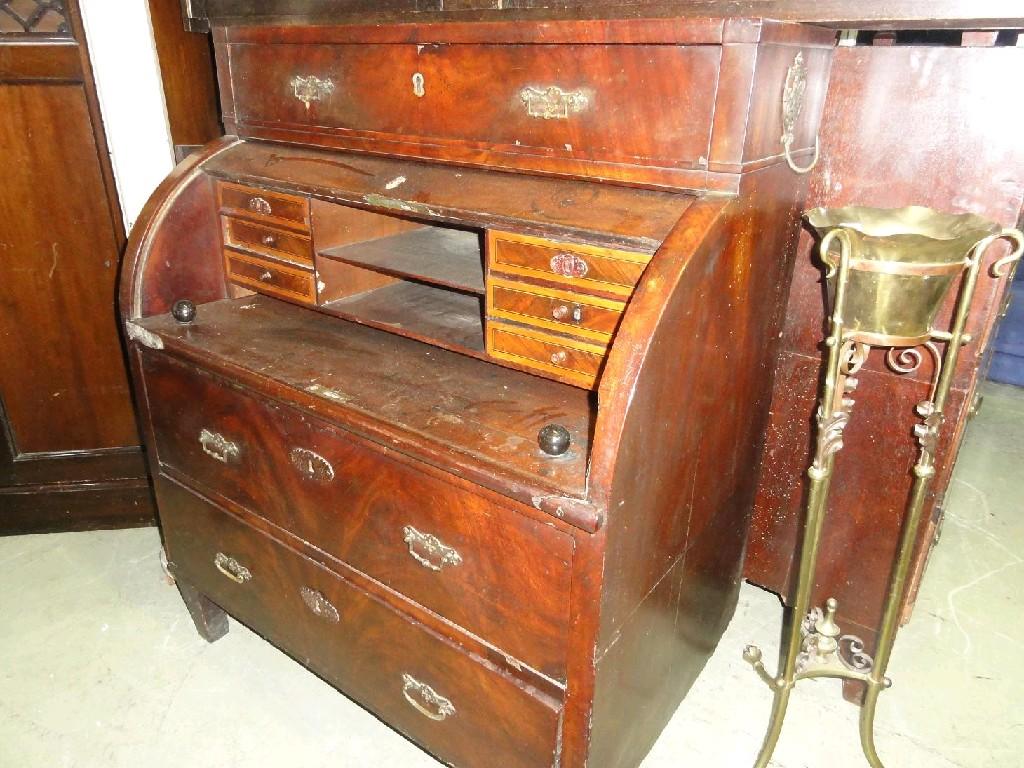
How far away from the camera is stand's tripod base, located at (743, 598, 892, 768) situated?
1.72 metres

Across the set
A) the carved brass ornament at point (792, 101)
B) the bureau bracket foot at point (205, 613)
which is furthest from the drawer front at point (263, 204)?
the bureau bracket foot at point (205, 613)

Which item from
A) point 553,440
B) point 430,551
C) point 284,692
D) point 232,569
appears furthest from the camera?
point 284,692

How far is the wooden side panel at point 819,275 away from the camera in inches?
58.1

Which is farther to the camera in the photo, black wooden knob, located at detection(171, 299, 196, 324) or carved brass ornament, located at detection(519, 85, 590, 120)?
black wooden knob, located at detection(171, 299, 196, 324)

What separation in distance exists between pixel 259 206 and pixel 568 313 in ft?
3.03

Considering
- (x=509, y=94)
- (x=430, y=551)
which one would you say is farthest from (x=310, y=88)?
(x=430, y=551)

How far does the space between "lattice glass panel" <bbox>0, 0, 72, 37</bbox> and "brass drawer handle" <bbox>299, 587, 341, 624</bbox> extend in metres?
1.84

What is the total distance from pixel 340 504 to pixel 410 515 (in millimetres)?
215

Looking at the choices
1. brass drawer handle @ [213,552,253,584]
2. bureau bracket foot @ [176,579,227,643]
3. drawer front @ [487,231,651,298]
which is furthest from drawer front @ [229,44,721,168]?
bureau bracket foot @ [176,579,227,643]

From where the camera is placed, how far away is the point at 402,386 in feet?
5.11

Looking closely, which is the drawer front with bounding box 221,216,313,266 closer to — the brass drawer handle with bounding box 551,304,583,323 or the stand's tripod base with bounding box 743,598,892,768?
the brass drawer handle with bounding box 551,304,583,323

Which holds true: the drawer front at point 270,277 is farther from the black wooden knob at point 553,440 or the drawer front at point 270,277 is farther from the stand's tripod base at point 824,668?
the stand's tripod base at point 824,668

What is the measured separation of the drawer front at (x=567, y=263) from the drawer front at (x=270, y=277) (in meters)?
0.59

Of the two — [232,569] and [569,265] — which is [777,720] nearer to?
[569,265]
